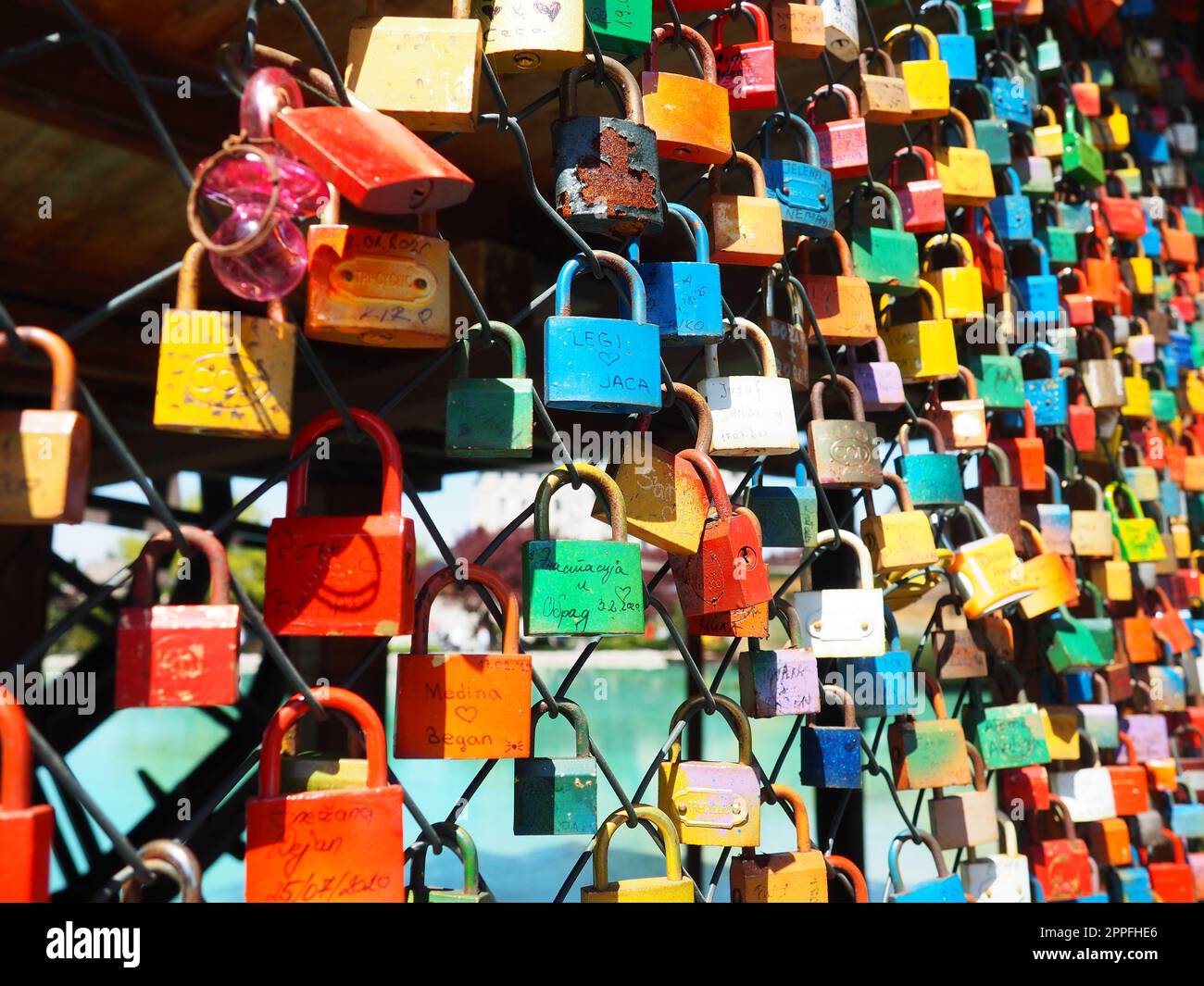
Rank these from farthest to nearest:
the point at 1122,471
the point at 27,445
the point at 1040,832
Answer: the point at 1122,471 → the point at 1040,832 → the point at 27,445

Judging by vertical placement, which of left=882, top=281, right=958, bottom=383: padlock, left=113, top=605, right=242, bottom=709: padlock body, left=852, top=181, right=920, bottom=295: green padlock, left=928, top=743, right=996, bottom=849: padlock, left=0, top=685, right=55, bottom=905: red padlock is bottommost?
left=928, top=743, right=996, bottom=849: padlock

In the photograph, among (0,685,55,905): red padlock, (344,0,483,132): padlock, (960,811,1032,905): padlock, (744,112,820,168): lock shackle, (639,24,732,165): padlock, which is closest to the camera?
(0,685,55,905): red padlock

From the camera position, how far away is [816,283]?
1.29 m

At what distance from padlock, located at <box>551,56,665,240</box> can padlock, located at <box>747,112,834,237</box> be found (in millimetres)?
260

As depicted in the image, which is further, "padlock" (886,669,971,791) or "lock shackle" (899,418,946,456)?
"lock shackle" (899,418,946,456)

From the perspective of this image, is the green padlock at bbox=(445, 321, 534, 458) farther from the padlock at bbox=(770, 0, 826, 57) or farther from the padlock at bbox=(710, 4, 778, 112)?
the padlock at bbox=(770, 0, 826, 57)

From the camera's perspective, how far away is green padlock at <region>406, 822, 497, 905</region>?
82cm

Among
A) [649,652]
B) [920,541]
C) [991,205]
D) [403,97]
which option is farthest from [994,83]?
[649,652]

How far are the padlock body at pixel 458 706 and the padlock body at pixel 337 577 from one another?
0.20ft

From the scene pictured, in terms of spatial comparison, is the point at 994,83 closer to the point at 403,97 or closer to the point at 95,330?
the point at 403,97

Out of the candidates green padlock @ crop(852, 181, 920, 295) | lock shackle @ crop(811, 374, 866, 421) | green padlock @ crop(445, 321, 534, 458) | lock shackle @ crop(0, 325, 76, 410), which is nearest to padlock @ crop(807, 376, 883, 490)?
lock shackle @ crop(811, 374, 866, 421)

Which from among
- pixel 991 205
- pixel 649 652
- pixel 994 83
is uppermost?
pixel 994 83

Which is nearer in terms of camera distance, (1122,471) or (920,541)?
(920,541)
